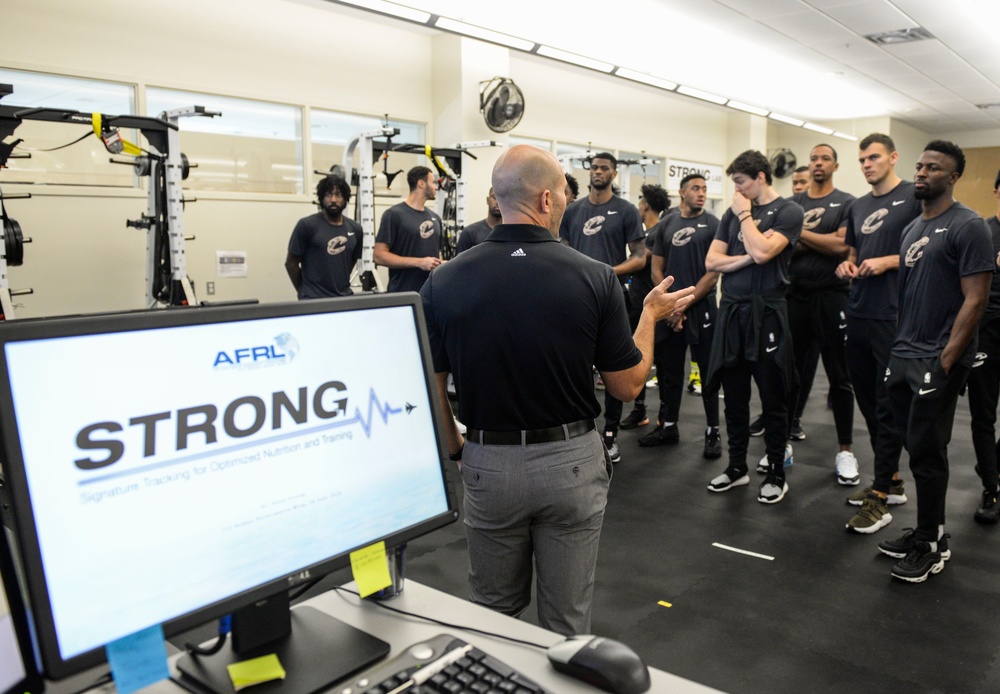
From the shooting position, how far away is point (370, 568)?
105 centimetres

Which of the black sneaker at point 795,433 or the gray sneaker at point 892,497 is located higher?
the gray sneaker at point 892,497

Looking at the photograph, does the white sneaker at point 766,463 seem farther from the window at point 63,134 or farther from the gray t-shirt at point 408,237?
the window at point 63,134

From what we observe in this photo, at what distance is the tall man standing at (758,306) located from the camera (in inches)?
138

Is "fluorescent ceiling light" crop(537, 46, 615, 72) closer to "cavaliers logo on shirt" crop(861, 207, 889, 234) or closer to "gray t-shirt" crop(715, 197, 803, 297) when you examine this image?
"gray t-shirt" crop(715, 197, 803, 297)

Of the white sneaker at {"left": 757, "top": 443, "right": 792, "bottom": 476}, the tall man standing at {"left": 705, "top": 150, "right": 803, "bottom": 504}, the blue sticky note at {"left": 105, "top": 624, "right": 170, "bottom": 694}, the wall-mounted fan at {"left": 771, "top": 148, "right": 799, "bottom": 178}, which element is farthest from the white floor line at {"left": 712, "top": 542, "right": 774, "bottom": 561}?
the wall-mounted fan at {"left": 771, "top": 148, "right": 799, "bottom": 178}

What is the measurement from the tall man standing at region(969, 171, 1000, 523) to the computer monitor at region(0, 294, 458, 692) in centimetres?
318

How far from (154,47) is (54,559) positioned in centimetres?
582

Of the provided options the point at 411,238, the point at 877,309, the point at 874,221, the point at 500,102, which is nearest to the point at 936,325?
the point at 877,309

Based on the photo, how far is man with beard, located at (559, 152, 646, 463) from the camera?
14.3 feet

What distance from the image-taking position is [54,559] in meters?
0.77

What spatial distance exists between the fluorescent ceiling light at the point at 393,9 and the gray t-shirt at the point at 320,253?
1.46 meters

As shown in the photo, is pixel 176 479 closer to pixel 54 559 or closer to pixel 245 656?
pixel 54 559

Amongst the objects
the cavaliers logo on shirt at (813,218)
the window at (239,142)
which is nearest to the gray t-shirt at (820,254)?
the cavaliers logo on shirt at (813,218)

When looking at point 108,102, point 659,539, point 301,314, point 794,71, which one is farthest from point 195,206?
point 794,71
